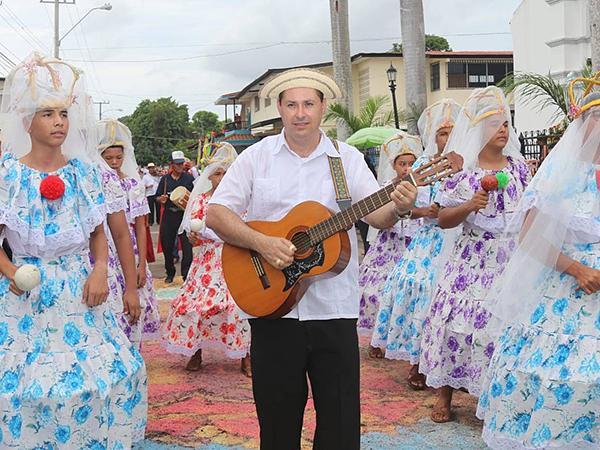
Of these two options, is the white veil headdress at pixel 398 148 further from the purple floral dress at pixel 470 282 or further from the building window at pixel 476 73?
the building window at pixel 476 73

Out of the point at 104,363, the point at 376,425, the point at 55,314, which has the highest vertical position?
the point at 55,314

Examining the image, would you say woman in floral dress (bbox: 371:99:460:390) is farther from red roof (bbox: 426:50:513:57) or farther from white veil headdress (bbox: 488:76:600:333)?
red roof (bbox: 426:50:513:57)

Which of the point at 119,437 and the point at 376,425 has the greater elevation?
the point at 119,437

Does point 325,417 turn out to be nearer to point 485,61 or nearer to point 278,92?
point 278,92

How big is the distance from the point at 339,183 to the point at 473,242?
2219 millimetres

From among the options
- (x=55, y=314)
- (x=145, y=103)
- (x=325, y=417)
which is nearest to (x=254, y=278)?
(x=325, y=417)

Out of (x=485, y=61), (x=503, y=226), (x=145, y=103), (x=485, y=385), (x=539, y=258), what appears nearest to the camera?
(x=539, y=258)

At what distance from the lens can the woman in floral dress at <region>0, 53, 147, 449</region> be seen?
12.5 feet

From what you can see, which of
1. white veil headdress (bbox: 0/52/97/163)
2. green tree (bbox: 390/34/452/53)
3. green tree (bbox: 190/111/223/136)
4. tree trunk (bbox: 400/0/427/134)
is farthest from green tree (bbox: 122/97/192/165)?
white veil headdress (bbox: 0/52/97/163)

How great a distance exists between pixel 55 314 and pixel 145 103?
84725 mm

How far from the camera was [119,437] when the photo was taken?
4.02 meters

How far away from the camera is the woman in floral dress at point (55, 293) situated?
3824 mm

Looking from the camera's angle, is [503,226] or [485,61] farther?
[485,61]

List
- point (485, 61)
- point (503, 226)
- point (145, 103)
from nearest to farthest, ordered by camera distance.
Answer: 1. point (503, 226)
2. point (485, 61)
3. point (145, 103)
